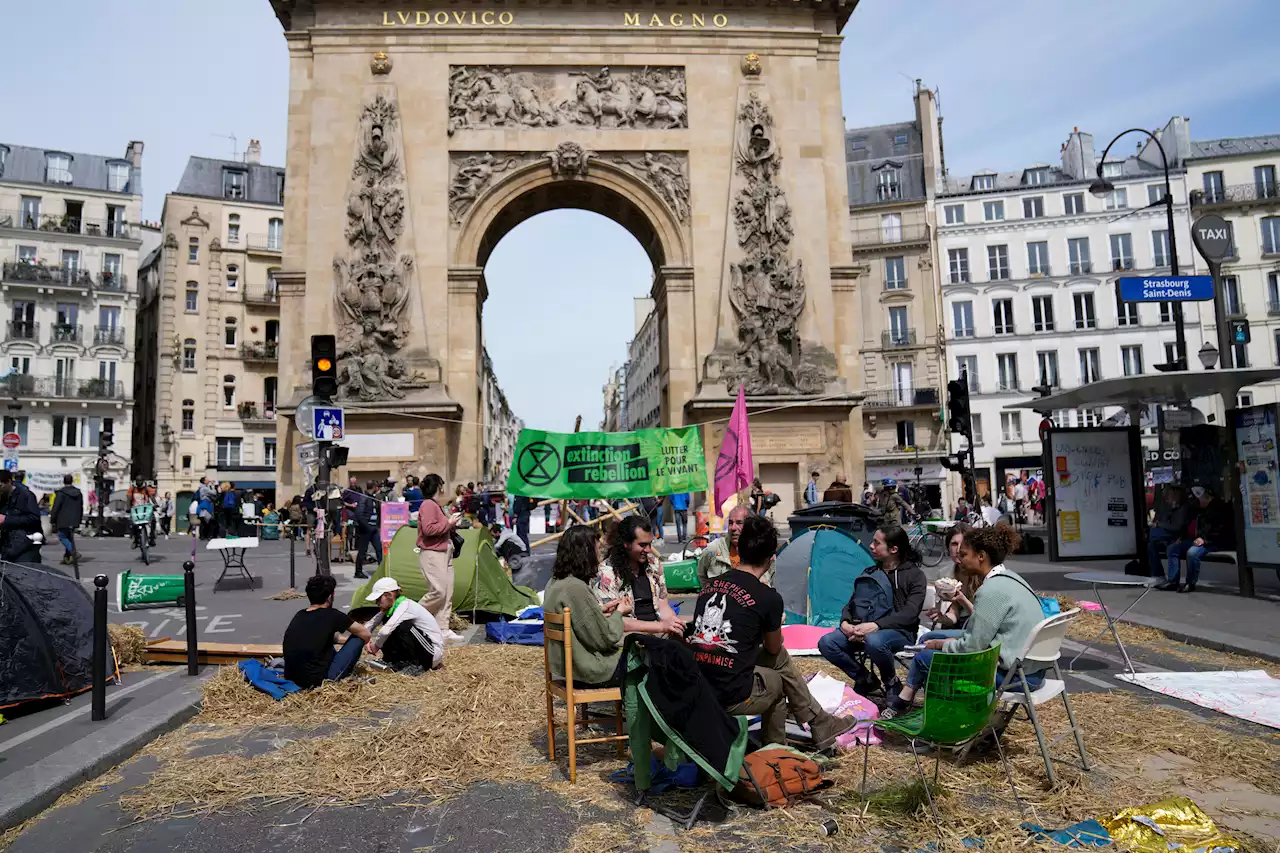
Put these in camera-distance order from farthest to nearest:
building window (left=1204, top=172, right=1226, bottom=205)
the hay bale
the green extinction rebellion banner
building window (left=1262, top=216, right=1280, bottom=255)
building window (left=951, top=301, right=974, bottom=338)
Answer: building window (left=951, top=301, right=974, bottom=338) < building window (left=1204, top=172, right=1226, bottom=205) < building window (left=1262, top=216, right=1280, bottom=255) < the green extinction rebellion banner < the hay bale

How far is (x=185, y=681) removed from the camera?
7.59 m

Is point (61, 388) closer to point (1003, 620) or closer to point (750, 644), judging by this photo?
point (750, 644)

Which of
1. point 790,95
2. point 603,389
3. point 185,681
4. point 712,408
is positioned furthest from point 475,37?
point 603,389

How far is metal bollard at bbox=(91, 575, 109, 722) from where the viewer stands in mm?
6145

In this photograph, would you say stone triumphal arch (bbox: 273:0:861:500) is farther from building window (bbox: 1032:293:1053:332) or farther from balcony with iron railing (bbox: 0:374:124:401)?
balcony with iron railing (bbox: 0:374:124:401)

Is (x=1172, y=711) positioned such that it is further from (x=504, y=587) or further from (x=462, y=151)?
(x=462, y=151)

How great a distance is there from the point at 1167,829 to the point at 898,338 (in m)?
43.1

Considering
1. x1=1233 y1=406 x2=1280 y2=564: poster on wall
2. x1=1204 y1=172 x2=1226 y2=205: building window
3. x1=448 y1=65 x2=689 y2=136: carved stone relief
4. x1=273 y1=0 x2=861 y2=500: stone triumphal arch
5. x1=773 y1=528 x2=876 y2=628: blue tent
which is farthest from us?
x1=1204 y1=172 x2=1226 y2=205: building window

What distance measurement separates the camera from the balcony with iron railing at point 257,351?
45969mm

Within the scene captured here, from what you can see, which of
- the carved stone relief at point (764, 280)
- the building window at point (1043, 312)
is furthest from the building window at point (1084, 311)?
the carved stone relief at point (764, 280)

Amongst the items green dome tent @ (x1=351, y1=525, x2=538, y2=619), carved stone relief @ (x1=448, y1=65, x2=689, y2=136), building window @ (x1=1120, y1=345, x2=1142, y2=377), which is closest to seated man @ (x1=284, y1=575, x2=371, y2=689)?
green dome tent @ (x1=351, y1=525, x2=538, y2=619)

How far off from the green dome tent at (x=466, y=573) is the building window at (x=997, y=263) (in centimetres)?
3982

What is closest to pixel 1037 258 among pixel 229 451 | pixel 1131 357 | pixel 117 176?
pixel 1131 357

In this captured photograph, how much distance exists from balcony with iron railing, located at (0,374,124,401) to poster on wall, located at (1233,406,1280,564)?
4799 centimetres
